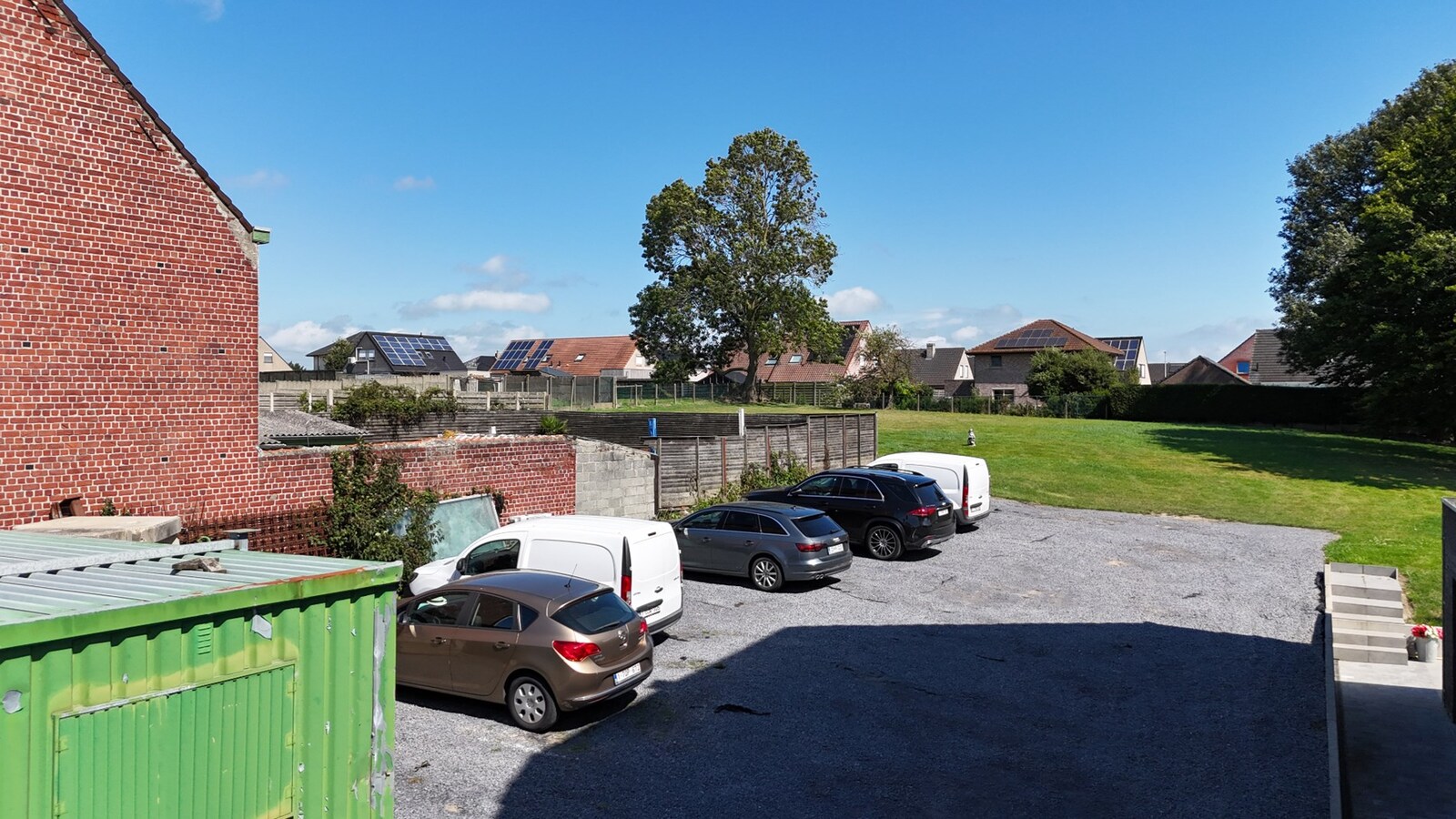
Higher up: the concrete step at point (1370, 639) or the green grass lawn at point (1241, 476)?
the green grass lawn at point (1241, 476)

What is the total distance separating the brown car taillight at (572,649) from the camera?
9.50 m

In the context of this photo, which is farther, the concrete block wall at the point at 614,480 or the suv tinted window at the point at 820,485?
the suv tinted window at the point at 820,485

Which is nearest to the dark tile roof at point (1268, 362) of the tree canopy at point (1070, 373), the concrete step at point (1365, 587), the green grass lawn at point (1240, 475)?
the tree canopy at point (1070, 373)

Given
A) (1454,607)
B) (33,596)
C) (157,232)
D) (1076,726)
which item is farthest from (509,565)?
(1454,607)

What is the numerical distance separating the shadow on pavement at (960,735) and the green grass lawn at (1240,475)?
7791mm

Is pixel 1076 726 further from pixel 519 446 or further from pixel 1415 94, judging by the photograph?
pixel 1415 94

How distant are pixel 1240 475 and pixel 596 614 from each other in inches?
1100

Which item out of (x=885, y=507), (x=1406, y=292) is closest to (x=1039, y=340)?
(x=1406, y=292)

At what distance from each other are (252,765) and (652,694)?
21.3ft

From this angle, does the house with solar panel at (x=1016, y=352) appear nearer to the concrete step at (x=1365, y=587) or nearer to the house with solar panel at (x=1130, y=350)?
the house with solar panel at (x=1130, y=350)

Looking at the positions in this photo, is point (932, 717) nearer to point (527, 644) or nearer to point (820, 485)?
point (527, 644)

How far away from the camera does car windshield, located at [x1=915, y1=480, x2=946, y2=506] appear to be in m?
18.7

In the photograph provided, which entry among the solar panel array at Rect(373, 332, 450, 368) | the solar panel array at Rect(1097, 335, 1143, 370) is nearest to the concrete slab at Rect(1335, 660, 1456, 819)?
the solar panel array at Rect(1097, 335, 1143, 370)

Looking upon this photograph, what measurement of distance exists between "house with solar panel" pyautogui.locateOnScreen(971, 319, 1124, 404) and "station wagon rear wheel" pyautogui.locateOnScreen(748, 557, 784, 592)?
51600mm
